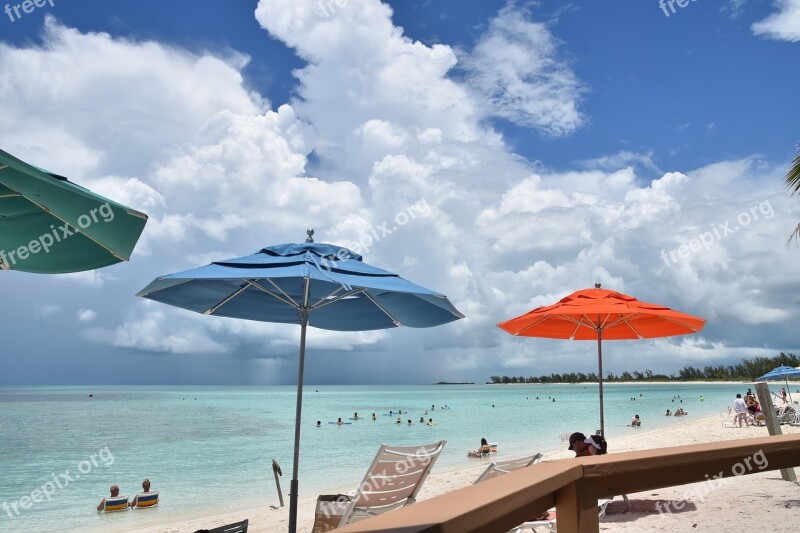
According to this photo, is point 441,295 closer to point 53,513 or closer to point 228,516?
point 228,516

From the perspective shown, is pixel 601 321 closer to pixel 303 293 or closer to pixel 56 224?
pixel 303 293

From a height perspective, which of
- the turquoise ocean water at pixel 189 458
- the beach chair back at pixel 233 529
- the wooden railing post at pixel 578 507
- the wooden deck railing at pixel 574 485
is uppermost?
the wooden deck railing at pixel 574 485

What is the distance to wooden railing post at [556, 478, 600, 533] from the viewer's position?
1.39 m

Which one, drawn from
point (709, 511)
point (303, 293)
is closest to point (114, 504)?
point (303, 293)

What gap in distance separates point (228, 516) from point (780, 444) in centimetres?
1084

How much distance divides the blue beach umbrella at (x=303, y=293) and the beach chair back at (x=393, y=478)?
72cm

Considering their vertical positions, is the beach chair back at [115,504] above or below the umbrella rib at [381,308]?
below

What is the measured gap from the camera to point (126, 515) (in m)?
11.8

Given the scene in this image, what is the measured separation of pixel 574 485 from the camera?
139 cm

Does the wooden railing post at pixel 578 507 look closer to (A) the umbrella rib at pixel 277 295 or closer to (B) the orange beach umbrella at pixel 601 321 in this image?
(A) the umbrella rib at pixel 277 295

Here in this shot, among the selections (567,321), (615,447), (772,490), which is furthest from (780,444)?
(615,447)

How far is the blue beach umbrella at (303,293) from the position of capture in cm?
464

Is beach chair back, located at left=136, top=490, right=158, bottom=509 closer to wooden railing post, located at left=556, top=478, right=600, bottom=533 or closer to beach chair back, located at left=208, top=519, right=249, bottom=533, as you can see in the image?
beach chair back, located at left=208, top=519, right=249, bottom=533

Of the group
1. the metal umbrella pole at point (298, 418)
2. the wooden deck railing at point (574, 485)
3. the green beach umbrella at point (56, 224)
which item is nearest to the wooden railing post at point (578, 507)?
the wooden deck railing at point (574, 485)
